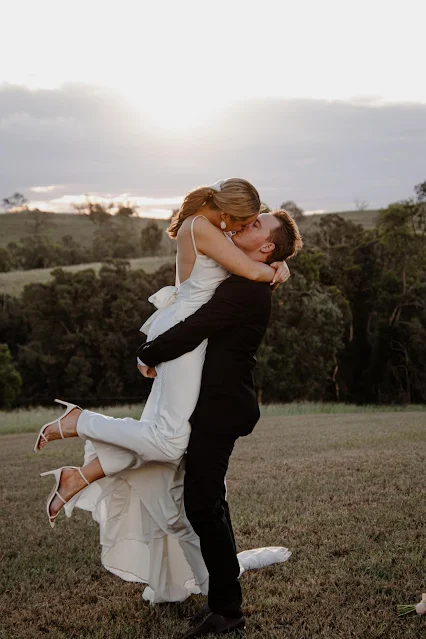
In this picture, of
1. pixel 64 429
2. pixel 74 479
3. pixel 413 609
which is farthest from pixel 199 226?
pixel 413 609

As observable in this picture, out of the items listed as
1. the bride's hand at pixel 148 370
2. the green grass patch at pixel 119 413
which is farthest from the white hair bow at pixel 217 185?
the green grass patch at pixel 119 413

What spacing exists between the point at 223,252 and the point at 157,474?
1483 mm

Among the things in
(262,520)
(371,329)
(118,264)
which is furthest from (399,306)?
(262,520)

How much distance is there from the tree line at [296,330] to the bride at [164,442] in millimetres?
34149

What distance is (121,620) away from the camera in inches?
177

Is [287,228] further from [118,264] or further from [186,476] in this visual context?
→ [118,264]

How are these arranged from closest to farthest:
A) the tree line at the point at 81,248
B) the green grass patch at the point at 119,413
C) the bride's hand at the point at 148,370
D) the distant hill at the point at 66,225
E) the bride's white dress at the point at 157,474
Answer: the bride's white dress at the point at 157,474, the bride's hand at the point at 148,370, the green grass patch at the point at 119,413, the tree line at the point at 81,248, the distant hill at the point at 66,225

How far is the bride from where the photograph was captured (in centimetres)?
425

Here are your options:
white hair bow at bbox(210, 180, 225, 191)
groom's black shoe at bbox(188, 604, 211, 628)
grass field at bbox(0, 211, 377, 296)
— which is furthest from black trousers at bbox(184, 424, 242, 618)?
grass field at bbox(0, 211, 377, 296)

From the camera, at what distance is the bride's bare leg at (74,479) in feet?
14.6

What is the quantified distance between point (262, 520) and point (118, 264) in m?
41.4

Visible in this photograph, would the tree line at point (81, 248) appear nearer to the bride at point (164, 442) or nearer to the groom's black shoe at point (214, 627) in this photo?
the bride at point (164, 442)

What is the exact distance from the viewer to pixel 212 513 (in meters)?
4.22

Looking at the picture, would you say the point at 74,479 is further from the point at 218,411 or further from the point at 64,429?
the point at 218,411
